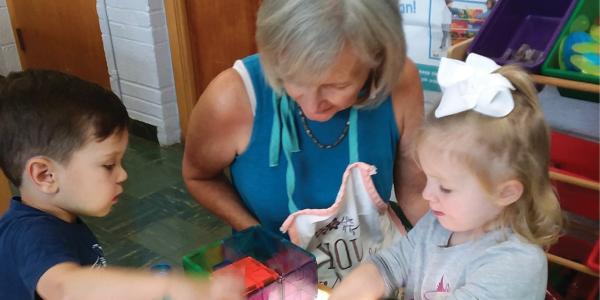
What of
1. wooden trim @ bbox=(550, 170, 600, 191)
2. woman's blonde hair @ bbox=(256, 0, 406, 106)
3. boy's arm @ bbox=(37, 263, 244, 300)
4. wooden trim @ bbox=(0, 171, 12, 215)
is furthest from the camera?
wooden trim @ bbox=(0, 171, 12, 215)

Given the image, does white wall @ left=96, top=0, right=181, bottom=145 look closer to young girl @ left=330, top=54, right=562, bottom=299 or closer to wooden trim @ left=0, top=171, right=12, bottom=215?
wooden trim @ left=0, top=171, right=12, bottom=215

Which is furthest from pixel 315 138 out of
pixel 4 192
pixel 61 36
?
pixel 61 36

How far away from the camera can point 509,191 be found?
0.83 meters

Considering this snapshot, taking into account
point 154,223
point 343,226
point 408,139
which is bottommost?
point 154,223

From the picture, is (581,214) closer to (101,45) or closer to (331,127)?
(331,127)

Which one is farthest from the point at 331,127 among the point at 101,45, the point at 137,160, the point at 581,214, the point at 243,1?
the point at 101,45

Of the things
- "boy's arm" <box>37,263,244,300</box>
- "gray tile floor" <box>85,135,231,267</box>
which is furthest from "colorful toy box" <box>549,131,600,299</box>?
"gray tile floor" <box>85,135,231,267</box>

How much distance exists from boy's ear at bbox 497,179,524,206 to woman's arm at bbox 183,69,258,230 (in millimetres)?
481

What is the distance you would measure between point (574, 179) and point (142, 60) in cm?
198

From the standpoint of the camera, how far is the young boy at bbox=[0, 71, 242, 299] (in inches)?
33.2

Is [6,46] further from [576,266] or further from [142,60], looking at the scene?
[576,266]

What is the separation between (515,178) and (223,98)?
546 millimetres

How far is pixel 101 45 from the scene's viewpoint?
9.60ft

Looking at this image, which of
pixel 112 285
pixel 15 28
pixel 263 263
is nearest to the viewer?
pixel 112 285
